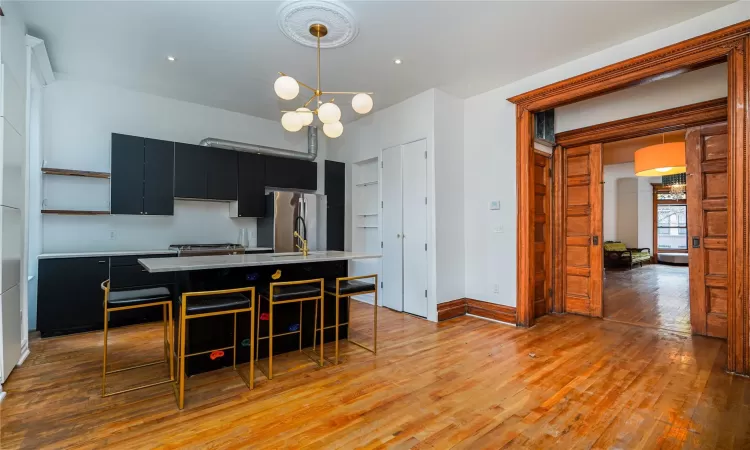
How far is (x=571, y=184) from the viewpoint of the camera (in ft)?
15.7

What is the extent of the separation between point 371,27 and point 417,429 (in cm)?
312

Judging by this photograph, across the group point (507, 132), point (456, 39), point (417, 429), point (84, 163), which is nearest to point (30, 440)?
point (417, 429)

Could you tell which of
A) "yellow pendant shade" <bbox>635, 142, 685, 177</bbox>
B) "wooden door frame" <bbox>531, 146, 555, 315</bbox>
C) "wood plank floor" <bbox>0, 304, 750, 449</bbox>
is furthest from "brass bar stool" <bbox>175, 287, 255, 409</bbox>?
"yellow pendant shade" <bbox>635, 142, 685, 177</bbox>

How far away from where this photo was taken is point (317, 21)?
9.41 feet

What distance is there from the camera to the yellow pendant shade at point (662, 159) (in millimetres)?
5152

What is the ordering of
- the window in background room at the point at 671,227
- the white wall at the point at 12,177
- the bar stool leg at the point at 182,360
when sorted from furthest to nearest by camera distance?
1. the window in background room at the point at 671,227
2. the white wall at the point at 12,177
3. the bar stool leg at the point at 182,360

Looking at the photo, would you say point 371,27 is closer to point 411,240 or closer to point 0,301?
point 411,240

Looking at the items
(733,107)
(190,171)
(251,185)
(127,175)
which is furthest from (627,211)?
(127,175)

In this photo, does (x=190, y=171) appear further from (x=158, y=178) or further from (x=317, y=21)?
(x=317, y=21)

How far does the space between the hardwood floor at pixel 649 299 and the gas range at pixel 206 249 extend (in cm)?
507

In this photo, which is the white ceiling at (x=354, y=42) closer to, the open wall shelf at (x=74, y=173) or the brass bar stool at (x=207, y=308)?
the open wall shelf at (x=74, y=173)

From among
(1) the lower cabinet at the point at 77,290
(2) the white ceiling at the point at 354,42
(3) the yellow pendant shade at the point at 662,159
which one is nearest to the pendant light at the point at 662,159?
(3) the yellow pendant shade at the point at 662,159

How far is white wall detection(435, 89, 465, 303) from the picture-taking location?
4.38 meters

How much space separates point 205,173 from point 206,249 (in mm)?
1081
